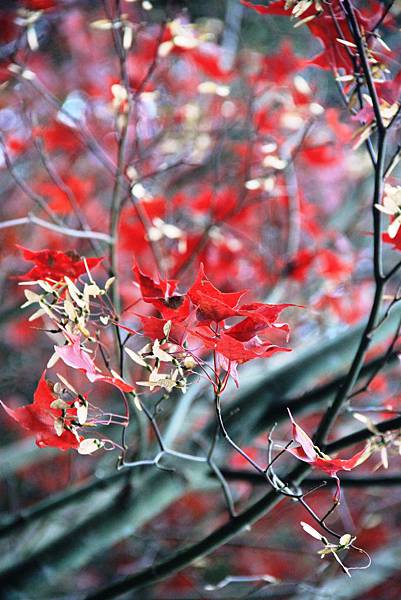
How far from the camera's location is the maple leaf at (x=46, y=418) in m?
0.67

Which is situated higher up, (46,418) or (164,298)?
(164,298)

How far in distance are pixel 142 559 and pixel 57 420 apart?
1397mm

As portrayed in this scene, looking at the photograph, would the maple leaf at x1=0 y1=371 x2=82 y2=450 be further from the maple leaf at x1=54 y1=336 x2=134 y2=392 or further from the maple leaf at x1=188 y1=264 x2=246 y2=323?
the maple leaf at x1=188 y1=264 x2=246 y2=323

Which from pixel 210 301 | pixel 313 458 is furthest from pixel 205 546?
pixel 210 301

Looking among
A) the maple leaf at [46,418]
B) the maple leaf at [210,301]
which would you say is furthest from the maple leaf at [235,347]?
the maple leaf at [46,418]

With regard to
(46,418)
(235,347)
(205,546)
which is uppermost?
(235,347)

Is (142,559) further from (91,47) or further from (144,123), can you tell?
(91,47)

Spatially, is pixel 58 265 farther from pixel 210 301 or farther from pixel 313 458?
pixel 313 458

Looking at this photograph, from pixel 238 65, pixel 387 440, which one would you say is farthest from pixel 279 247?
pixel 387 440

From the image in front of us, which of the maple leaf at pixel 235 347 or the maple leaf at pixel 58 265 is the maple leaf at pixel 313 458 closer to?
the maple leaf at pixel 235 347

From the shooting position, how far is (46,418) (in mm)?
686

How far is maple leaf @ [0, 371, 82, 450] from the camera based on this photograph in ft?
2.19

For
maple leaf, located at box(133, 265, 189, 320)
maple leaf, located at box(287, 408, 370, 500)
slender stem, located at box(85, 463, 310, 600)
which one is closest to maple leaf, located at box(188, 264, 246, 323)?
maple leaf, located at box(133, 265, 189, 320)

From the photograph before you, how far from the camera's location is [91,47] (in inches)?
82.4
